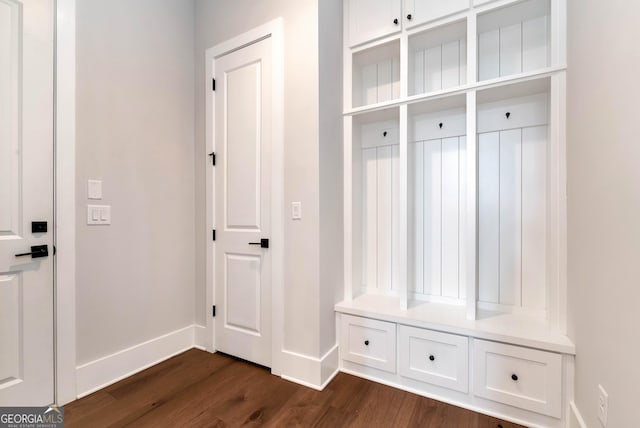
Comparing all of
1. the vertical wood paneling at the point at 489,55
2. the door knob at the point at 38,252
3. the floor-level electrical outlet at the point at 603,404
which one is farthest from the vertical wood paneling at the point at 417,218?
the door knob at the point at 38,252

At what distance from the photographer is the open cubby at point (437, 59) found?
2.01 meters

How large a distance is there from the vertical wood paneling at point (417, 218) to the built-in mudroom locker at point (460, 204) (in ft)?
0.03

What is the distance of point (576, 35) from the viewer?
4.70 ft

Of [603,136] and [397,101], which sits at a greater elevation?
[397,101]

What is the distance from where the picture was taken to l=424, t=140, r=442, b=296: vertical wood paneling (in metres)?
2.18

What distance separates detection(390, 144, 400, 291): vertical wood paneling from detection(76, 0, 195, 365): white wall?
5.68ft

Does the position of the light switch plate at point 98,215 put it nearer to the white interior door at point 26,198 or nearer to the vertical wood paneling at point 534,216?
the white interior door at point 26,198

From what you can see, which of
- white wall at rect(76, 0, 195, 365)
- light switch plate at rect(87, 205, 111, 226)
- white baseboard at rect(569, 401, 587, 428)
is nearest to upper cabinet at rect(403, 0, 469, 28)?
white wall at rect(76, 0, 195, 365)

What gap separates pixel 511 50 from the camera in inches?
74.7

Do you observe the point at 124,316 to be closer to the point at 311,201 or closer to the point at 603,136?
the point at 311,201

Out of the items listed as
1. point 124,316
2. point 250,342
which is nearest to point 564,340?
point 250,342

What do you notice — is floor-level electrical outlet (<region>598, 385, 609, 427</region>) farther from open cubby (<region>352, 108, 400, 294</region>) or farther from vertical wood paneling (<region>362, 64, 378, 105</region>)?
vertical wood paneling (<region>362, 64, 378, 105</region>)

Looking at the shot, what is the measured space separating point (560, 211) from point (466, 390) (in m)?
1.16

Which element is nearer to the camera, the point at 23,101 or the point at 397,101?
the point at 23,101
